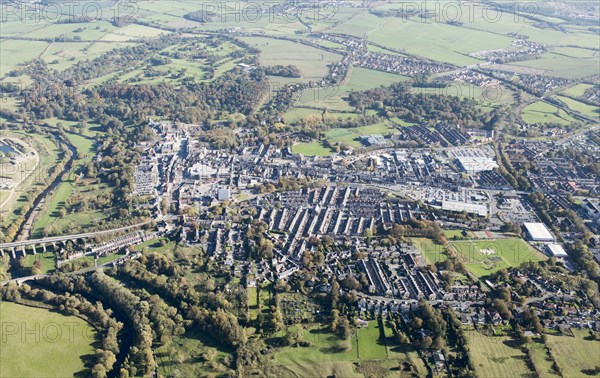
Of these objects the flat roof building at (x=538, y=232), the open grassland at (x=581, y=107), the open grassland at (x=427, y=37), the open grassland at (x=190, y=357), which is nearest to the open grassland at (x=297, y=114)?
the flat roof building at (x=538, y=232)

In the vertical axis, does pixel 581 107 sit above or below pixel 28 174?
above

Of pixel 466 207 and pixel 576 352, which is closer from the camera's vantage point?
pixel 576 352

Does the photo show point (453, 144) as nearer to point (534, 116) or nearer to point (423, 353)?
point (534, 116)

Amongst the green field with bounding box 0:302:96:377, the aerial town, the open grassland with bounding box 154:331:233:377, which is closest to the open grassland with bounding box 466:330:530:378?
the aerial town

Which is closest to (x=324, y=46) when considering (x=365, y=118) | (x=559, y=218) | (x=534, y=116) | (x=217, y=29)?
(x=217, y=29)

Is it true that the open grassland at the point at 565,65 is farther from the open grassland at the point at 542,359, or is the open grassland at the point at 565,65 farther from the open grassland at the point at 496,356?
the open grassland at the point at 496,356

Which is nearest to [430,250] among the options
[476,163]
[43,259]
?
[476,163]

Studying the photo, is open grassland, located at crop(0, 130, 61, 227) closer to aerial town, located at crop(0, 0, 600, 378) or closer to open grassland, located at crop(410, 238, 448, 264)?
aerial town, located at crop(0, 0, 600, 378)

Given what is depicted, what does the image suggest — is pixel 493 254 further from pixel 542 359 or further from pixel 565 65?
pixel 565 65
